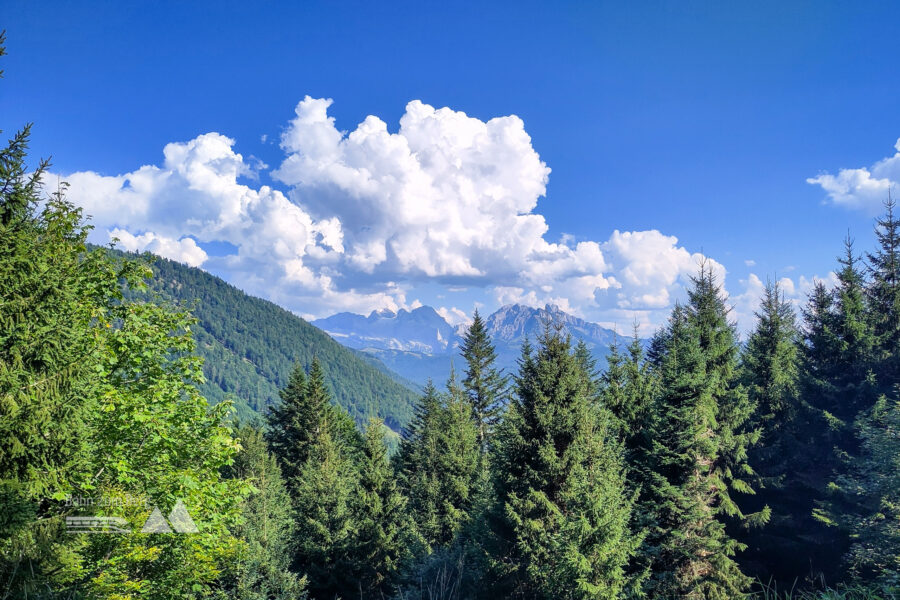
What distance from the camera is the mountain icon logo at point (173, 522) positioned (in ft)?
25.7

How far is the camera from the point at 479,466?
89.1 feet

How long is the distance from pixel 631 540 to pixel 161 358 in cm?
1313

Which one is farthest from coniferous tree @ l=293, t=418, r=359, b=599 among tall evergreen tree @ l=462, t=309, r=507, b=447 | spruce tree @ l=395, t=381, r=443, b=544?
tall evergreen tree @ l=462, t=309, r=507, b=447

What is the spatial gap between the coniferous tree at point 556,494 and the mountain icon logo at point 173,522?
28.3 ft

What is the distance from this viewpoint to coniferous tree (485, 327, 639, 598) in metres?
11.4

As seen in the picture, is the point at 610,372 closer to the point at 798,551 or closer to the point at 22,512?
the point at 798,551

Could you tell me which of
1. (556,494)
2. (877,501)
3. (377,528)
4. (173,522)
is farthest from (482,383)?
(173,522)

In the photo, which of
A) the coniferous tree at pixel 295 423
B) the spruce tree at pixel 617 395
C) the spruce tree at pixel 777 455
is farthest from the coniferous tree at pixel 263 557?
the spruce tree at pixel 777 455

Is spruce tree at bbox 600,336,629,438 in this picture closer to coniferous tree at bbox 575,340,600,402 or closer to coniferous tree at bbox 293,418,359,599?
coniferous tree at bbox 575,340,600,402

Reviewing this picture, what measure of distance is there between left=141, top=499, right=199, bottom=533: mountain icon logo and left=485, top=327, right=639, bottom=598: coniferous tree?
862cm

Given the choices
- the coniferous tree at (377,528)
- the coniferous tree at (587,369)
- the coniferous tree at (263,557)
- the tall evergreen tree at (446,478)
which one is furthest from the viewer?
the tall evergreen tree at (446,478)

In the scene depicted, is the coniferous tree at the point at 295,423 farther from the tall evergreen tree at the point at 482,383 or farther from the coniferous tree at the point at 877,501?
the coniferous tree at the point at 877,501

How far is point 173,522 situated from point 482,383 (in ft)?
93.6

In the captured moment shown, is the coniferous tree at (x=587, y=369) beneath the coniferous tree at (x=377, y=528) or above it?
above
